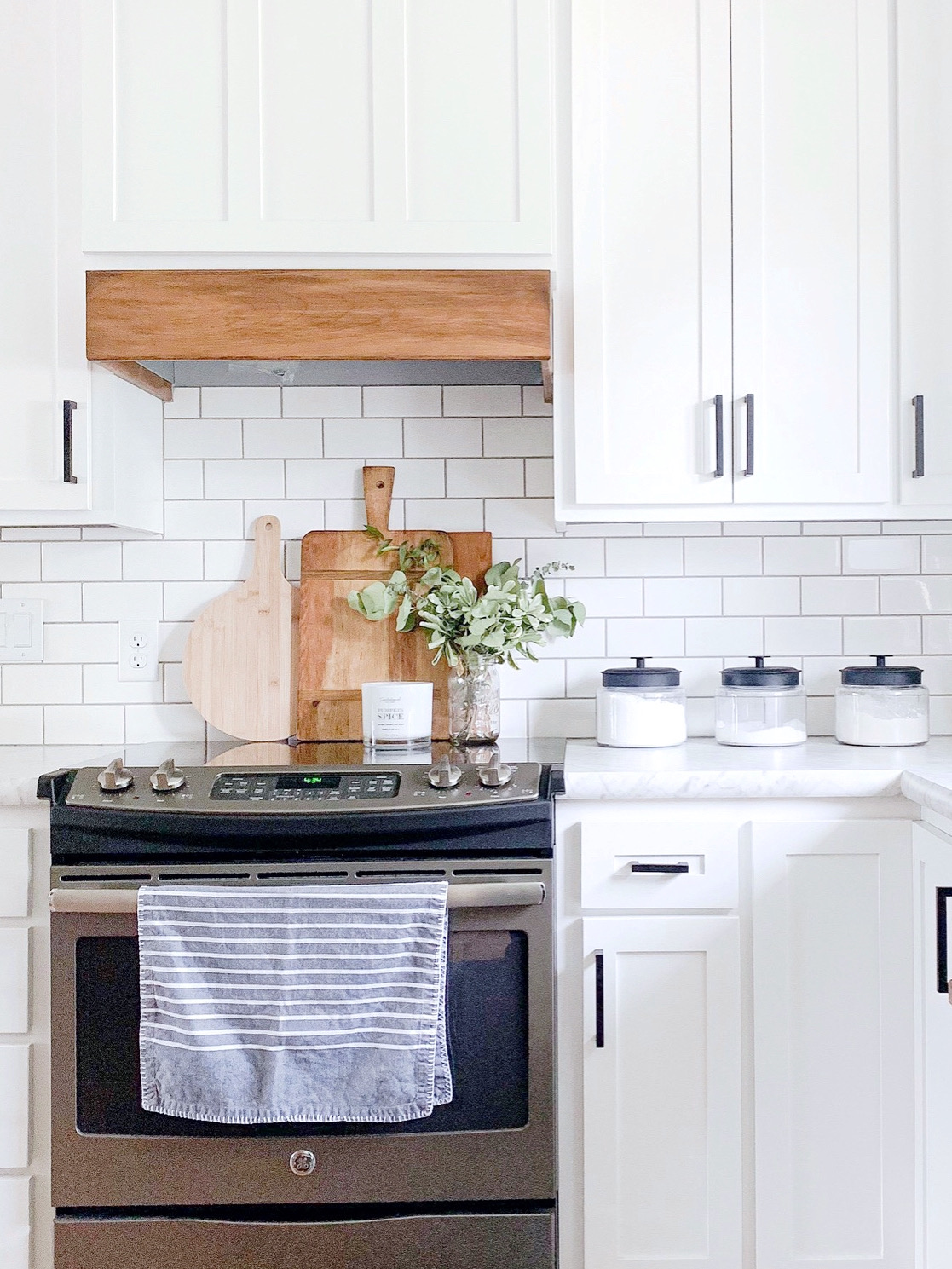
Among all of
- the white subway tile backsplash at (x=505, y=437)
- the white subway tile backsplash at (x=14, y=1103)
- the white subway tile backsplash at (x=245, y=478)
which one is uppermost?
the white subway tile backsplash at (x=505, y=437)

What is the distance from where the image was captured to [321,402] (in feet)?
7.43

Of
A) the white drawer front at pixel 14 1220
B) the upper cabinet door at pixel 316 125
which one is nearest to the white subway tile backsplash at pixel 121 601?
the upper cabinet door at pixel 316 125

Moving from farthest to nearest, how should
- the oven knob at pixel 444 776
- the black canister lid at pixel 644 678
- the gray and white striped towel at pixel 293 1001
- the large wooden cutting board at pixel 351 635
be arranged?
1. the large wooden cutting board at pixel 351 635
2. the black canister lid at pixel 644 678
3. the oven knob at pixel 444 776
4. the gray and white striped towel at pixel 293 1001

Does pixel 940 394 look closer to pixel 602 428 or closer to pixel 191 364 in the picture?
pixel 602 428

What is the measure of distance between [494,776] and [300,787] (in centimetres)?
32

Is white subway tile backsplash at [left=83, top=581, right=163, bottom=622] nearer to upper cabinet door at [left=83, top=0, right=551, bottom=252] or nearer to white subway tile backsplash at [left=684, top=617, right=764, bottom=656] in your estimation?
upper cabinet door at [left=83, top=0, right=551, bottom=252]

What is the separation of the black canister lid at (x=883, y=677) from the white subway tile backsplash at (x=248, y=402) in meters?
1.32

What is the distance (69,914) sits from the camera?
1.69 metres

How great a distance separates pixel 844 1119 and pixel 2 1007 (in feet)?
4.65

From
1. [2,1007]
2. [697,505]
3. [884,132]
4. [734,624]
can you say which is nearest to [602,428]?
[697,505]

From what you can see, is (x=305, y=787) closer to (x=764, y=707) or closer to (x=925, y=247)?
(x=764, y=707)

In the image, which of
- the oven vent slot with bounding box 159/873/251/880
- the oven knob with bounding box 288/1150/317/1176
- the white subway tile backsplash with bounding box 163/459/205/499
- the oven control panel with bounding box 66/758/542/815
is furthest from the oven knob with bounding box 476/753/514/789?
the white subway tile backsplash with bounding box 163/459/205/499

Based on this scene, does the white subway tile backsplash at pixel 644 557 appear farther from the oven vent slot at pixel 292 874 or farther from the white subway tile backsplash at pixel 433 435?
the oven vent slot at pixel 292 874

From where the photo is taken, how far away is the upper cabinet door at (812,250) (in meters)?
1.91
